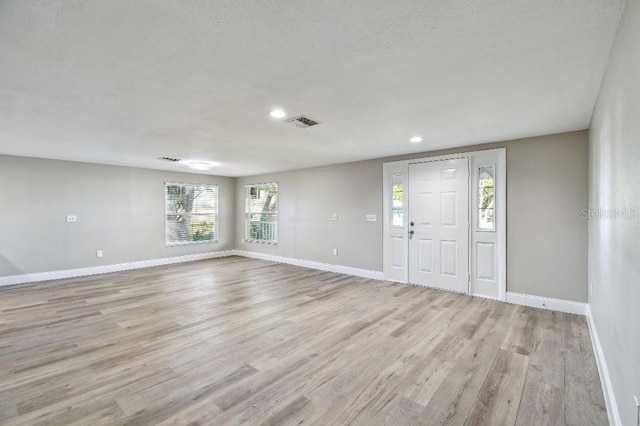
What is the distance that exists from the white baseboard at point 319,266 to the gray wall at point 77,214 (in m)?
1.71

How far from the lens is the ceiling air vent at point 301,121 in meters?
3.10

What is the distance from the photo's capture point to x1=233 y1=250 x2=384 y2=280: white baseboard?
5608 millimetres

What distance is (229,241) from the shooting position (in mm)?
8367

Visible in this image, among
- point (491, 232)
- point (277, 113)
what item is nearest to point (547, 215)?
point (491, 232)

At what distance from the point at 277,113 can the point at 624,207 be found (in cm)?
262

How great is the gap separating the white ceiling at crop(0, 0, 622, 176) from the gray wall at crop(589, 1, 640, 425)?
22 centimetres

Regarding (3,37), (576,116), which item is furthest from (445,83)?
(3,37)

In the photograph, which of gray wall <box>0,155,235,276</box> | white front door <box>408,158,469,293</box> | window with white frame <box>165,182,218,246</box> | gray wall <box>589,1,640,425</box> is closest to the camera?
gray wall <box>589,1,640,425</box>

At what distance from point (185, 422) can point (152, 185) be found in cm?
622

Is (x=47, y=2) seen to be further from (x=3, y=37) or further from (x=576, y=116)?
(x=576, y=116)

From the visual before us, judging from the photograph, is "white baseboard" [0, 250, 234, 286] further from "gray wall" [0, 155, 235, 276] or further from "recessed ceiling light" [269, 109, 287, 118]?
"recessed ceiling light" [269, 109, 287, 118]

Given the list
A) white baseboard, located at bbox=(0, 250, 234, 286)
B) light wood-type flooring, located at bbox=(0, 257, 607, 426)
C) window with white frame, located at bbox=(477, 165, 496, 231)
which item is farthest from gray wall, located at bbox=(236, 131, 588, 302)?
white baseboard, located at bbox=(0, 250, 234, 286)

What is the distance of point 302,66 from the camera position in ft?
6.53

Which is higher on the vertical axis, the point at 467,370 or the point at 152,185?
the point at 152,185
